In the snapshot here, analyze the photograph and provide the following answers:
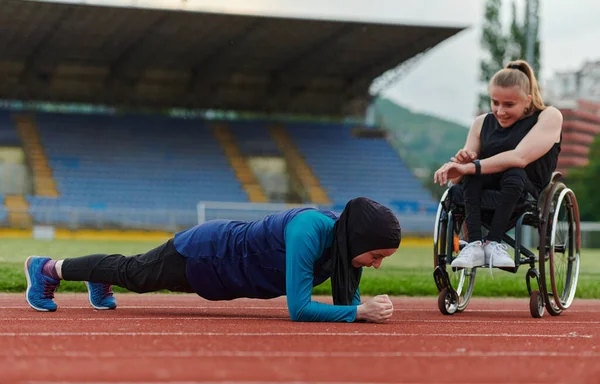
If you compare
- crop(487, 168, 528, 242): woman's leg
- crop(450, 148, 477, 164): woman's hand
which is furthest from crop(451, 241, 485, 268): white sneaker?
crop(450, 148, 477, 164): woman's hand

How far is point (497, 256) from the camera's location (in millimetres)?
5914

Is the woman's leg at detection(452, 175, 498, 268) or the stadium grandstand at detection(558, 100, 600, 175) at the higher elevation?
the woman's leg at detection(452, 175, 498, 268)

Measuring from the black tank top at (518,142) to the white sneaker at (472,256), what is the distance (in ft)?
2.00

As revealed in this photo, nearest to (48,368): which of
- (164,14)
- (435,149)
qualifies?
(164,14)

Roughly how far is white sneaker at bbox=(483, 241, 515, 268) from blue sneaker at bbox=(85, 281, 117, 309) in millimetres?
2143

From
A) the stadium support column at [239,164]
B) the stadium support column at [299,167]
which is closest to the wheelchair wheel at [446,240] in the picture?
the stadium support column at [299,167]

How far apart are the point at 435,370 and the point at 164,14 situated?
24613 millimetres

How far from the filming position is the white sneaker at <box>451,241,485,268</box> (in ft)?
19.5

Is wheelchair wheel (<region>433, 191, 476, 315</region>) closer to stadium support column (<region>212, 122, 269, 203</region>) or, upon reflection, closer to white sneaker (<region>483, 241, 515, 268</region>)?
white sneaker (<region>483, 241, 515, 268</region>)

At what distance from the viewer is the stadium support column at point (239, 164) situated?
105 ft

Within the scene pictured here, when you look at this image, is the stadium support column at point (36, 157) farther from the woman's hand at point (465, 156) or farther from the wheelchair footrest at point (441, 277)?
the woman's hand at point (465, 156)

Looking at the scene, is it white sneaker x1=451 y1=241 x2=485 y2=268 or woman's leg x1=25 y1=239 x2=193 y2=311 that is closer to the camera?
woman's leg x1=25 y1=239 x2=193 y2=311

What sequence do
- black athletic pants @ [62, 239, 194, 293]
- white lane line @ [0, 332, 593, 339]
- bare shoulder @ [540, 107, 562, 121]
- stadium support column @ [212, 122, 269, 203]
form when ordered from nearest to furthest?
white lane line @ [0, 332, 593, 339], black athletic pants @ [62, 239, 194, 293], bare shoulder @ [540, 107, 562, 121], stadium support column @ [212, 122, 269, 203]

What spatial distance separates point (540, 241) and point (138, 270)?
2.29 m
